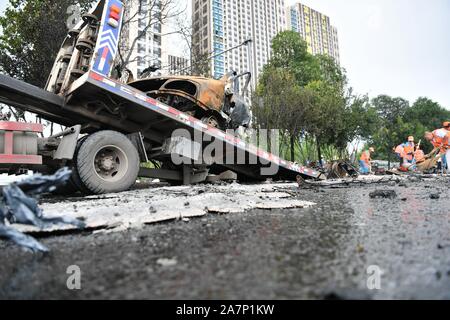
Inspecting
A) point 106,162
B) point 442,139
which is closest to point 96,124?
point 106,162

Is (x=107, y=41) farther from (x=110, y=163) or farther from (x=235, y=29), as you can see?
(x=235, y=29)

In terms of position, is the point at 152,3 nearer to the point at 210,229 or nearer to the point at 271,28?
the point at 210,229

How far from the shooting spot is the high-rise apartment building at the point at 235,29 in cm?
1934

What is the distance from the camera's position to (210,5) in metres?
23.5

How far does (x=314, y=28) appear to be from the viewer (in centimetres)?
5122

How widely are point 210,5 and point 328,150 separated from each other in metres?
16.1

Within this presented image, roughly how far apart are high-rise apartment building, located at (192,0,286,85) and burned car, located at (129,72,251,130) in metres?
9.49

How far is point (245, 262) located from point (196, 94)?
4300 millimetres

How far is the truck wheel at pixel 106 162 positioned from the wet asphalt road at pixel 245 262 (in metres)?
2.19

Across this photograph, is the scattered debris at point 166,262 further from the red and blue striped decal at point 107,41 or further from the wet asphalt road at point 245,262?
the red and blue striped decal at point 107,41

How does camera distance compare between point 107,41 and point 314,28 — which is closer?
point 107,41

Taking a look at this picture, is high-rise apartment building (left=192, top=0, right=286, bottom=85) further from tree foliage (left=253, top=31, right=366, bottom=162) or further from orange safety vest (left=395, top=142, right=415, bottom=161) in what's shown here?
orange safety vest (left=395, top=142, right=415, bottom=161)

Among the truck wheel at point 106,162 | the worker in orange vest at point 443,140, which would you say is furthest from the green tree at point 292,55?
the truck wheel at point 106,162
